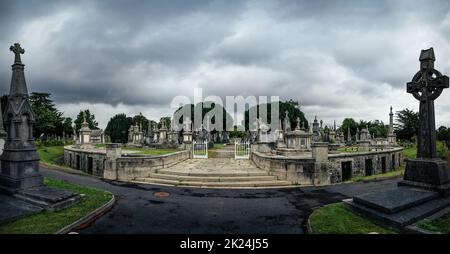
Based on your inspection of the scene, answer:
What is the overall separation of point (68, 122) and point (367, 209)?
7220 centimetres

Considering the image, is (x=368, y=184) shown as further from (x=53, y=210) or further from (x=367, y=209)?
(x=53, y=210)

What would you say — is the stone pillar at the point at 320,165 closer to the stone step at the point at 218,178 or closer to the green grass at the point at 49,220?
the stone step at the point at 218,178

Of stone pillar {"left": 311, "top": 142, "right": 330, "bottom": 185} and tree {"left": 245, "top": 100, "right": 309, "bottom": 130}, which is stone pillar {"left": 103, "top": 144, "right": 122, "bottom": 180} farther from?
tree {"left": 245, "top": 100, "right": 309, "bottom": 130}

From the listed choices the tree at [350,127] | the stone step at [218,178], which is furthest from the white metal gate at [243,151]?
the tree at [350,127]

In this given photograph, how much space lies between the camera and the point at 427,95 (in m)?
7.29

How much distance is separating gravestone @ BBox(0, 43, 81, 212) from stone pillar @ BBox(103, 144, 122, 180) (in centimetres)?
438

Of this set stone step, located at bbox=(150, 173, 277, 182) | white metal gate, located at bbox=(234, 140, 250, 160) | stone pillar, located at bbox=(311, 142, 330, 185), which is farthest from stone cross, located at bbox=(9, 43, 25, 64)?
white metal gate, located at bbox=(234, 140, 250, 160)

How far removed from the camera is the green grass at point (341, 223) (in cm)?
491

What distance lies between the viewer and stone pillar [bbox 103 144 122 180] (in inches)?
478

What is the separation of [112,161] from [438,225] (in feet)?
41.2

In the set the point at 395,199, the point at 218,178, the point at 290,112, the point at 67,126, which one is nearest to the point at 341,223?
the point at 395,199

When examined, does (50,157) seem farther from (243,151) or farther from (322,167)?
(322,167)

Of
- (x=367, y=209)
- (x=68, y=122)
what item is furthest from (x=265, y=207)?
(x=68, y=122)
